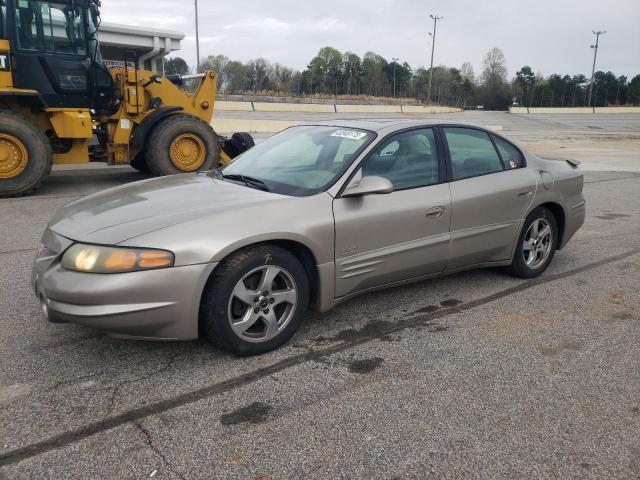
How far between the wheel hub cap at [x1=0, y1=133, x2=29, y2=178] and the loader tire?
1.91m

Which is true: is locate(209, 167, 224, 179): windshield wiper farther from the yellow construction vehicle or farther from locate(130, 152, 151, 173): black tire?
locate(130, 152, 151, 173): black tire

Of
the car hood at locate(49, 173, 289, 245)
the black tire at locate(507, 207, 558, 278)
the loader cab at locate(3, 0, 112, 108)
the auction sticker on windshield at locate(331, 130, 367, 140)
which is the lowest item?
the black tire at locate(507, 207, 558, 278)

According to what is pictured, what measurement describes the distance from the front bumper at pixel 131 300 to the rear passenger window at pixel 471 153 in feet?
7.35

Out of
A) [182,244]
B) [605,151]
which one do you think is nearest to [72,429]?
[182,244]

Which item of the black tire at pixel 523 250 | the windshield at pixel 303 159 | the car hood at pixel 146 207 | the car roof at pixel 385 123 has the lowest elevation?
the black tire at pixel 523 250

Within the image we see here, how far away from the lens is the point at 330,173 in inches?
146

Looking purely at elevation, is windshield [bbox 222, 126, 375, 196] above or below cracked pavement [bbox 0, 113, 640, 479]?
above

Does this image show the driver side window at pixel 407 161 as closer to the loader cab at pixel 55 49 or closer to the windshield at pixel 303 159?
the windshield at pixel 303 159

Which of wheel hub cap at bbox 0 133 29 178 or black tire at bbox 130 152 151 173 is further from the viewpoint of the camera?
black tire at bbox 130 152 151 173

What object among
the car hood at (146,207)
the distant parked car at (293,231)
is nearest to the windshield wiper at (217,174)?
the distant parked car at (293,231)

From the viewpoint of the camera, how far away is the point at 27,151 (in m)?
8.34

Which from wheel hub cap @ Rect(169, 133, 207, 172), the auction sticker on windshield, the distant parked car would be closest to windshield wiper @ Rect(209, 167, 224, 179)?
the distant parked car

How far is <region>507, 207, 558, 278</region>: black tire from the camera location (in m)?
4.71

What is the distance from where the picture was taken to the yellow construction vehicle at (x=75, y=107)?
8289mm
